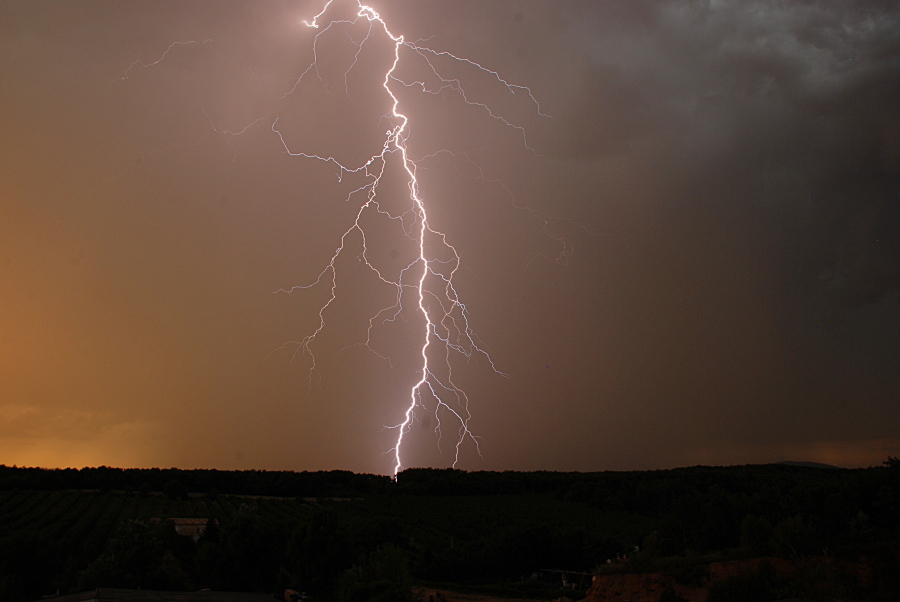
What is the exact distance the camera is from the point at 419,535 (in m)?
41.5

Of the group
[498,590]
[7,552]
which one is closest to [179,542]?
[7,552]

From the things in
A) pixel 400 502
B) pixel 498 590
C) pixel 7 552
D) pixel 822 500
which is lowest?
pixel 498 590

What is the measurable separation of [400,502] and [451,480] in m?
12.6

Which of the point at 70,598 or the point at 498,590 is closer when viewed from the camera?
the point at 70,598

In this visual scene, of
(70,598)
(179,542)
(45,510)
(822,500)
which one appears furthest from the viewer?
(45,510)

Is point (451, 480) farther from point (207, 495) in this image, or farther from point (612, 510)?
point (207, 495)

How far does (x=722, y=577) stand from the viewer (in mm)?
19109

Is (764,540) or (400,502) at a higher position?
(400,502)

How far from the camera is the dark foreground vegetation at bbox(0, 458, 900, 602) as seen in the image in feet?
64.0

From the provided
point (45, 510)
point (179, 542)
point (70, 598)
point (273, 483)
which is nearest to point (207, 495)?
point (273, 483)

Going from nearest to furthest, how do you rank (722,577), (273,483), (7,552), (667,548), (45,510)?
1. (722,577)
2. (7,552)
3. (667,548)
4. (45,510)
5. (273,483)

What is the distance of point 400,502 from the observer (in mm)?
59938

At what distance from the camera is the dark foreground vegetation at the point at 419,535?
64.0ft

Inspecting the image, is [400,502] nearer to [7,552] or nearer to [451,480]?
[451,480]
